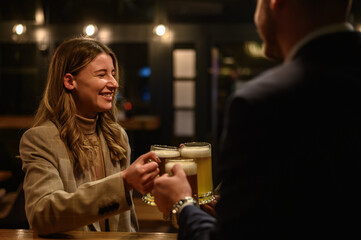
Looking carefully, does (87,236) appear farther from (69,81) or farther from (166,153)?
(69,81)

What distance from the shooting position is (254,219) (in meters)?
0.81

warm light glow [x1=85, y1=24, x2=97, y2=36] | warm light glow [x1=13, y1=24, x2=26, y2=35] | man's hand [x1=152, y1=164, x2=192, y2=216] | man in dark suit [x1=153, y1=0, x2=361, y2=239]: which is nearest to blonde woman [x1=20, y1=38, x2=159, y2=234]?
man's hand [x1=152, y1=164, x2=192, y2=216]

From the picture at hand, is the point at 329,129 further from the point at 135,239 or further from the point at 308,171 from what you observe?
the point at 135,239

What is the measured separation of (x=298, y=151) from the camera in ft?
2.63

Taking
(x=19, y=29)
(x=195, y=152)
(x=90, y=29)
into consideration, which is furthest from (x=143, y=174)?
(x=19, y=29)

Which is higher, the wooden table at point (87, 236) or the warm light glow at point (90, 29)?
the warm light glow at point (90, 29)

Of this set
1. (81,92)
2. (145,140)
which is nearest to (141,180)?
(81,92)

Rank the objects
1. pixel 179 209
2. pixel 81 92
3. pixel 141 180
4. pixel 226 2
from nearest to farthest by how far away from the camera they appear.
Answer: pixel 179 209 → pixel 141 180 → pixel 81 92 → pixel 226 2

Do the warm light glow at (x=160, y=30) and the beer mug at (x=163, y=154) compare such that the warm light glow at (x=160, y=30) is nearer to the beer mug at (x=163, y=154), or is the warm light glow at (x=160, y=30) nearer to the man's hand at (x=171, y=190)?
the beer mug at (x=163, y=154)

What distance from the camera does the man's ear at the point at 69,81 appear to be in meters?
1.83

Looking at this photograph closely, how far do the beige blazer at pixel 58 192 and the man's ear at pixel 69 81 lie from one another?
22cm

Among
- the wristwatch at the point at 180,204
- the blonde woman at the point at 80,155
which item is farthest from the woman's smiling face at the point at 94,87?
the wristwatch at the point at 180,204

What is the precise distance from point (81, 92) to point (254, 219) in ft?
3.94

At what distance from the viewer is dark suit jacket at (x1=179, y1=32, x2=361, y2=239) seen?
0.80m
